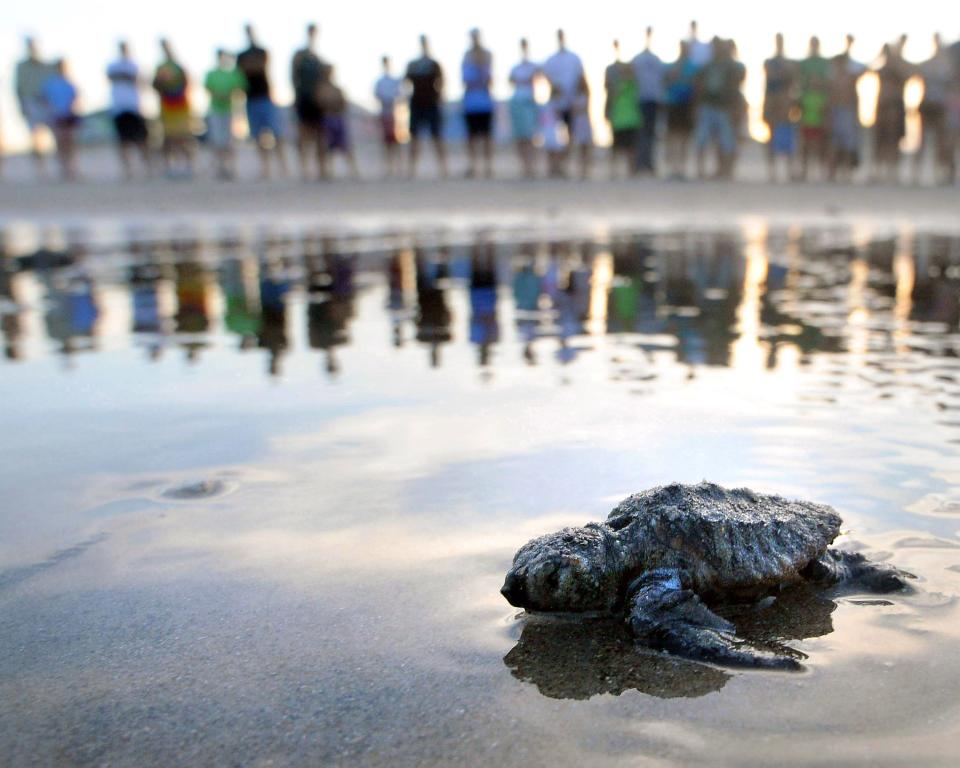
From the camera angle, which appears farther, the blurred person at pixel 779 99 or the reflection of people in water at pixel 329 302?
the blurred person at pixel 779 99

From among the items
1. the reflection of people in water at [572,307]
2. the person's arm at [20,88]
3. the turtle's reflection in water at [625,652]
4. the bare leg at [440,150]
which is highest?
the person's arm at [20,88]

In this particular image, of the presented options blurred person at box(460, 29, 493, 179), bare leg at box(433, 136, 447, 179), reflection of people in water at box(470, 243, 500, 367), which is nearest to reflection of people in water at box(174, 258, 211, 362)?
reflection of people in water at box(470, 243, 500, 367)

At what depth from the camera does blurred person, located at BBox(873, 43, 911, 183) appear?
50.5 ft

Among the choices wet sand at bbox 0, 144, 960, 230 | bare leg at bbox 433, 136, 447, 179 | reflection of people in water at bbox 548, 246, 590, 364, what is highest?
bare leg at bbox 433, 136, 447, 179

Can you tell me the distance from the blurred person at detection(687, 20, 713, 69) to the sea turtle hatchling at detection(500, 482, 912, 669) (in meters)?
13.6

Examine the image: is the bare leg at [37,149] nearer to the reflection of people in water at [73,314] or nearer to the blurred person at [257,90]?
the blurred person at [257,90]

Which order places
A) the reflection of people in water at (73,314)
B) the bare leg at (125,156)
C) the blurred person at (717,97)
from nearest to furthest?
1. the reflection of people in water at (73,314)
2. the blurred person at (717,97)
3. the bare leg at (125,156)

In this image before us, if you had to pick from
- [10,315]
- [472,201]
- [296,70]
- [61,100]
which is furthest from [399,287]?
[61,100]

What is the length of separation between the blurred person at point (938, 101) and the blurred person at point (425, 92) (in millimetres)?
7399

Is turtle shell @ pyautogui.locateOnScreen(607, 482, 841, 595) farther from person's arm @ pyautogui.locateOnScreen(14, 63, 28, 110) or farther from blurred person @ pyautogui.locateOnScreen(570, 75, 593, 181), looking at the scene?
person's arm @ pyautogui.locateOnScreen(14, 63, 28, 110)

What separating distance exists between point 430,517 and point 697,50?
13.7m

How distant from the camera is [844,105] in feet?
50.4

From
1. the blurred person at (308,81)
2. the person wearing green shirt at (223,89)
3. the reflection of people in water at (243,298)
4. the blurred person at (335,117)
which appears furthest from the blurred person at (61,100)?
the reflection of people in water at (243,298)

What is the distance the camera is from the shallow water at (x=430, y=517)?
1853 millimetres
